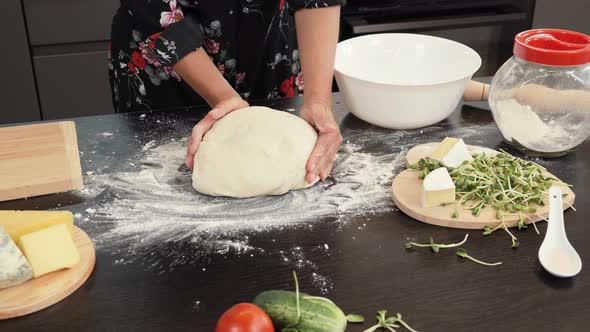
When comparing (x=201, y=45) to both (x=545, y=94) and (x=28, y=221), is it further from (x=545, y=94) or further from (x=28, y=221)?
(x=545, y=94)

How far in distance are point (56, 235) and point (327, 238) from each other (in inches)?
15.7

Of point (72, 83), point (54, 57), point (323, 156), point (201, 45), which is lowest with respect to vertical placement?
point (72, 83)

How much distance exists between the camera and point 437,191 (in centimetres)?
107

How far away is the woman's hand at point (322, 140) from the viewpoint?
1182 millimetres

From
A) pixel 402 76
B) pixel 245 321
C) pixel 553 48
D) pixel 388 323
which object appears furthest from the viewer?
pixel 402 76

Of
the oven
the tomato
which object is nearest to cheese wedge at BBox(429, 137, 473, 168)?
the tomato

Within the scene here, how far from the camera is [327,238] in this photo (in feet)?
3.37

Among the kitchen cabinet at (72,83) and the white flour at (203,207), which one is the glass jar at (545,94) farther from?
the kitchen cabinet at (72,83)

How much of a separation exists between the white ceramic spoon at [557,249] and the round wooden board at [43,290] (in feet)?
2.16

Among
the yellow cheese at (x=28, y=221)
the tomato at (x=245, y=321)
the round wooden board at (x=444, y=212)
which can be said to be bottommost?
the round wooden board at (x=444, y=212)

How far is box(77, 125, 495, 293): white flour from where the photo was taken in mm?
1000

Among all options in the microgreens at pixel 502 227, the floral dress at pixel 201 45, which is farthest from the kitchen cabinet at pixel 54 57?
the microgreens at pixel 502 227

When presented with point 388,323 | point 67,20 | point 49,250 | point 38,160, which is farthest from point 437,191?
point 67,20

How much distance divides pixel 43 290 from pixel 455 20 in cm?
191
